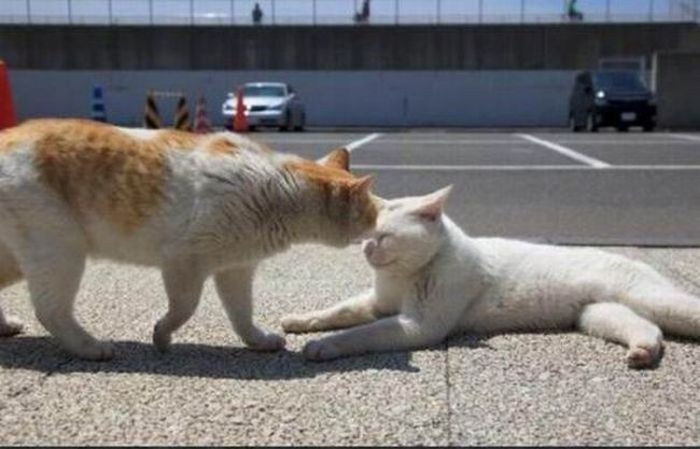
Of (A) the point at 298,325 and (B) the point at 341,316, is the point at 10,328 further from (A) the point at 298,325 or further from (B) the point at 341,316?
(B) the point at 341,316

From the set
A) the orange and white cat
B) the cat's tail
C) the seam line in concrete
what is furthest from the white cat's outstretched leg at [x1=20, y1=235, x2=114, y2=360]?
the cat's tail

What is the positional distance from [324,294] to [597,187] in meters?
6.42

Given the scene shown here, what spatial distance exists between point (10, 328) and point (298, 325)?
53.8 inches

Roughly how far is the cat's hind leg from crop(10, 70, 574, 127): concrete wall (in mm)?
34270

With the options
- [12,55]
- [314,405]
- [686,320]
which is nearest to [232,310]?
[314,405]

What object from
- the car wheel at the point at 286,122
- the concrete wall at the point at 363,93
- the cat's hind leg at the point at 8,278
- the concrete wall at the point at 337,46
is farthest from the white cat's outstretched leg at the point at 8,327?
the concrete wall at the point at 337,46

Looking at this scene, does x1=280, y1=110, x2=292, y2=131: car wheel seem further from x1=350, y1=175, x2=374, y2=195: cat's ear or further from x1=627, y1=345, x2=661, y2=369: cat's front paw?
x1=627, y1=345, x2=661, y2=369: cat's front paw

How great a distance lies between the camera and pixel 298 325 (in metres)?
4.68

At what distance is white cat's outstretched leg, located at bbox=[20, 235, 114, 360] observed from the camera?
3869 millimetres

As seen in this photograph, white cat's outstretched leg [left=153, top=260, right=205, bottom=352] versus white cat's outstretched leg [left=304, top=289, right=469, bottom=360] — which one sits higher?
white cat's outstretched leg [left=153, top=260, right=205, bottom=352]

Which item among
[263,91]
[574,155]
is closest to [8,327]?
[574,155]

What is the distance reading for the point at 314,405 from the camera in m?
3.49

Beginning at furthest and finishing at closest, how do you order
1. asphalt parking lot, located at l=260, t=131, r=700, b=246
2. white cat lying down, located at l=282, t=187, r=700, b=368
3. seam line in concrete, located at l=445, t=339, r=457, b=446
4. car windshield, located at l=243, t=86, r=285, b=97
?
car windshield, located at l=243, t=86, r=285, b=97, asphalt parking lot, located at l=260, t=131, r=700, b=246, white cat lying down, located at l=282, t=187, r=700, b=368, seam line in concrete, located at l=445, t=339, r=457, b=446

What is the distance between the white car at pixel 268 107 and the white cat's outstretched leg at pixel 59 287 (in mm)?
23484
